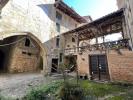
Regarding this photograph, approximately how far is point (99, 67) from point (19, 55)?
1049 centimetres

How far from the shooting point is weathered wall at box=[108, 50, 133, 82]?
9828 mm

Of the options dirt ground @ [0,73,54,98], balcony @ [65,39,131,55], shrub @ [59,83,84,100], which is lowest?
dirt ground @ [0,73,54,98]

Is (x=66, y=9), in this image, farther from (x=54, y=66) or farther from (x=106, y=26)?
(x=54, y=66)

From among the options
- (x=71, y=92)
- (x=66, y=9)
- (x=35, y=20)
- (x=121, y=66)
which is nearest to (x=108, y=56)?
(x=121, y=66)

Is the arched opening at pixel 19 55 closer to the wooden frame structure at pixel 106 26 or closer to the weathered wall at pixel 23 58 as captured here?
the weathered wall at pixel 23 58

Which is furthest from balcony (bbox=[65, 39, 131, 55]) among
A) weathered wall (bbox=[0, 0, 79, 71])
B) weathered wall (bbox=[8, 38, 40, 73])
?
weathered wall (bbox=[8, 38, 40, 73])

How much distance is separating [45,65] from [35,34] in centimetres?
408

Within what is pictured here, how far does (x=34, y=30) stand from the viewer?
46.4 ft

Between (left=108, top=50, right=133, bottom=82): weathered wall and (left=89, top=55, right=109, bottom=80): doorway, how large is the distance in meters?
0.62

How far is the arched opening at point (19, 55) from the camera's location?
54.7 feet

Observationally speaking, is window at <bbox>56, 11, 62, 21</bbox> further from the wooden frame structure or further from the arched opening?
the arched opening

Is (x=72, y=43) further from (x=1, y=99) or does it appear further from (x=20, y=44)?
(x=1, y=99)

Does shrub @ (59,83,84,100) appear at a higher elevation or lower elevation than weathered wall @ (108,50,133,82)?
lower

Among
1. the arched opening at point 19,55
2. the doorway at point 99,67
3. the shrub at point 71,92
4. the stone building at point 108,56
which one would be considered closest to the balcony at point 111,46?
the stone building at point 108,56
